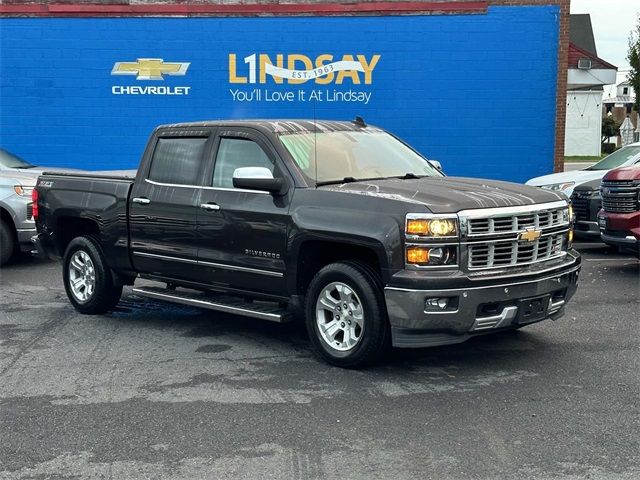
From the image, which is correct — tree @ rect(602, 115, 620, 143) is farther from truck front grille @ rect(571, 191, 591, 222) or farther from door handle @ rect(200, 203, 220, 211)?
door handle @ rect(200, 203, 220, 211)

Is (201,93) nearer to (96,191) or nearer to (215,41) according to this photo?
(215,41)

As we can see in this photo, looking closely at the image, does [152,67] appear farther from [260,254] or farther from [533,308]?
[533,308]

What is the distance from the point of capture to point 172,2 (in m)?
17.1

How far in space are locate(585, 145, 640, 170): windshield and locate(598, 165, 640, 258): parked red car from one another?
320cm

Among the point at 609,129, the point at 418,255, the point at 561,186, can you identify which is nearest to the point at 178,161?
the point at 418,255

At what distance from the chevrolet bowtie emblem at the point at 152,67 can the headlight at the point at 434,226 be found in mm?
12986

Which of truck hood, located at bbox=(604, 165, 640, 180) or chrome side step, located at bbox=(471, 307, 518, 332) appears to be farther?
truck hood, located at bbox=(604, 165, 640, 180)

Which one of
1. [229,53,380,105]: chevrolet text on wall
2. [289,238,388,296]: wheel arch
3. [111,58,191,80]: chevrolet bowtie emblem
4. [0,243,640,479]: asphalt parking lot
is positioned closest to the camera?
[0,243,640,479]: asphalt parking lot

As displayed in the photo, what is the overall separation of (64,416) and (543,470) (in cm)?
296

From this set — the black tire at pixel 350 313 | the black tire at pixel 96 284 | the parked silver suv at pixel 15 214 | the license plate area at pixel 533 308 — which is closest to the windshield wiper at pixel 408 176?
the black tire at pixel 350 313

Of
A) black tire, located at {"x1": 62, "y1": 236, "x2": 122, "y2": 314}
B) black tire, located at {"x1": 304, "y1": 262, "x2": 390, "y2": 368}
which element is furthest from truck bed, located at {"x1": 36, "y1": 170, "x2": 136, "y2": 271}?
black tire, located at {"x1": 304, "y1": 262, "x2": 390, "y2": 368}

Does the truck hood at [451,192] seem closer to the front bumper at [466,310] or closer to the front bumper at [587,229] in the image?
the front bumper at [466,310]

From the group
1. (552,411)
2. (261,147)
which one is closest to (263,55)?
(261,147)

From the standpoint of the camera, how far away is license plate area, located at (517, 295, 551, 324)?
5672 millimetres
